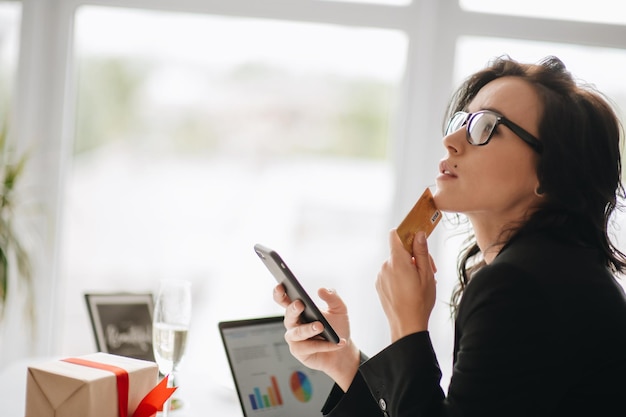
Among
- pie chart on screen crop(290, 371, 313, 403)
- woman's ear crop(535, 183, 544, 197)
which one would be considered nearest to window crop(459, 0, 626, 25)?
woman's ear crop(535, 183, 544, 197)

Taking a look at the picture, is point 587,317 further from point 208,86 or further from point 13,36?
point 13,36

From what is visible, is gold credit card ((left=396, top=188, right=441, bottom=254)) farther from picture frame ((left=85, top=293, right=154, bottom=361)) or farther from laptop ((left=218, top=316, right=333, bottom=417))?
picture frame ((left=85, top=293, right=154, bottom=361))

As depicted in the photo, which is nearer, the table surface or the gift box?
the gift box

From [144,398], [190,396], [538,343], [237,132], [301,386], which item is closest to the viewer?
[538,343]

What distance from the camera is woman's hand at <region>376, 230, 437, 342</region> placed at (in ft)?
4.28

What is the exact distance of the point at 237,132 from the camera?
10.3 feet

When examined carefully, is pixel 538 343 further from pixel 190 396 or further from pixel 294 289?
pixel 190 396

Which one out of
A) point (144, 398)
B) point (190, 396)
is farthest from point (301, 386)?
point (144, 398)

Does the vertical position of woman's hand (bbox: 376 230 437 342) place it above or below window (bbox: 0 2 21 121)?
below

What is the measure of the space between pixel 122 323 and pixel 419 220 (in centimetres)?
94

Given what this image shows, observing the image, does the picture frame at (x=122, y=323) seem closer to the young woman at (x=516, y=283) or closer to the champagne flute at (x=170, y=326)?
the champagne flute at (x=170, y=326)

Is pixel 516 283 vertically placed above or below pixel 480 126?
below

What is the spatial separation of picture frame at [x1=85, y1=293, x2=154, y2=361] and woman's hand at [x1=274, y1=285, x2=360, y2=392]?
57 cm

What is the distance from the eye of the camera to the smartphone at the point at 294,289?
1.38 m
